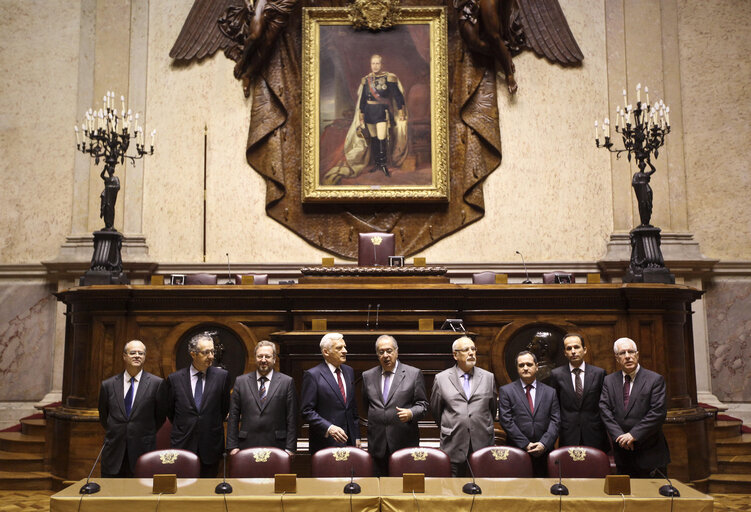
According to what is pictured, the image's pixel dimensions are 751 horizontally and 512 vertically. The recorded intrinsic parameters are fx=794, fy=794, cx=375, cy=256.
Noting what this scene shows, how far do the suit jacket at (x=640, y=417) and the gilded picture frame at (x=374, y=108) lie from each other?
4682 mm

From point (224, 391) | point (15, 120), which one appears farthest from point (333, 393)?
point (15, 120)

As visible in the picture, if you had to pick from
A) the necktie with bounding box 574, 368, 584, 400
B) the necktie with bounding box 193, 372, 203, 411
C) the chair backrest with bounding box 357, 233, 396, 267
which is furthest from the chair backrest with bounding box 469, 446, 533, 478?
the chair backrest with bounding box 357, 233, 396, 267

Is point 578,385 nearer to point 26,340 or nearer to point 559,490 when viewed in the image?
point 559,490

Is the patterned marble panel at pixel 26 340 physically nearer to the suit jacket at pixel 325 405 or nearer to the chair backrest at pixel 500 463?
the suit jacket at pixel 325 405

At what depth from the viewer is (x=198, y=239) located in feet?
30.2

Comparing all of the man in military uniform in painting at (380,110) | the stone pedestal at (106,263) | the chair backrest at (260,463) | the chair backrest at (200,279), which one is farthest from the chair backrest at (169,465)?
the man in military uniform in painting at (380,110)

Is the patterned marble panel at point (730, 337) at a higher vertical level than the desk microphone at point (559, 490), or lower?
higher

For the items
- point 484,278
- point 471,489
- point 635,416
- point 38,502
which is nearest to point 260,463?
point 471,489

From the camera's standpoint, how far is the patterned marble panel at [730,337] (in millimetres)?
8609

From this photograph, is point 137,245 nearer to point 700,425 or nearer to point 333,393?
point 333,393

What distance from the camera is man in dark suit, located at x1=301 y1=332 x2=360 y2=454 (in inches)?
188

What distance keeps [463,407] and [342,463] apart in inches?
34.6

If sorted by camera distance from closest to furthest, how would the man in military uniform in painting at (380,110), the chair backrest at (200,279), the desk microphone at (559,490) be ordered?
the desk microphone at (559,490), the chair backrest at (200,279), the man in military uniform in painting at (380,110)

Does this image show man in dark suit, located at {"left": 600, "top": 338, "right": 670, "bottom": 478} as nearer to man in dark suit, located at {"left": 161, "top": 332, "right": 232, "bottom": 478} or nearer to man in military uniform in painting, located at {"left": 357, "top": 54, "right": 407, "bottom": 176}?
man in dark suit, located at {"left": 161, "top": 332, "right": 232, "bottom": 478}
